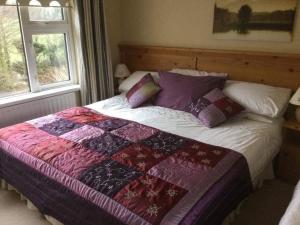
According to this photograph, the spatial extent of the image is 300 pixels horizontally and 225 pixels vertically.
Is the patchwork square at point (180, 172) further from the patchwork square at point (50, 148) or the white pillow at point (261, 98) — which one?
the white pillow at point (261, 98)

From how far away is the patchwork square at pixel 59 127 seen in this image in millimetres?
2154

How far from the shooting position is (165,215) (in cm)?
126

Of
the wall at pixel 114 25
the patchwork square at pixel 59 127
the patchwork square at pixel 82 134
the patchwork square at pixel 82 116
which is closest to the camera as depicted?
the patchwork square at pixel 82 134

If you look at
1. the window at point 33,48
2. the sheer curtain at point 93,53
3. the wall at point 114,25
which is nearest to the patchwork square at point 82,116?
the sheer curtain at point 93,53

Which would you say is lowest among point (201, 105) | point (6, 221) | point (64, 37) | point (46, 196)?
point (6, 221)

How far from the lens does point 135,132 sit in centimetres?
212

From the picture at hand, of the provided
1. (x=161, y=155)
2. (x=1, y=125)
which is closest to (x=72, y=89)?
(x=1, y=125)

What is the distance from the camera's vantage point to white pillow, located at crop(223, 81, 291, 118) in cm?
224

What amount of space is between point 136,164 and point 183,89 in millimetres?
1195

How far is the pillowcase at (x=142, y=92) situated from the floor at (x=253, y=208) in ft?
4.39

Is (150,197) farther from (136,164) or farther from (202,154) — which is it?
(202,154)

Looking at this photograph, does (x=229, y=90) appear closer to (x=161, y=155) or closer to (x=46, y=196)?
(x=161, y=155)

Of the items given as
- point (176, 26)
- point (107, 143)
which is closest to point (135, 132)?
point (107, 143)

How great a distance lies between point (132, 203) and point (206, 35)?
6.89 ft
